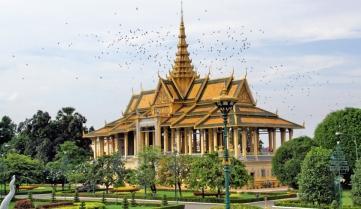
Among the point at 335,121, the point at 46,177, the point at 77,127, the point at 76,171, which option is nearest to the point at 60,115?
the point at 77,127

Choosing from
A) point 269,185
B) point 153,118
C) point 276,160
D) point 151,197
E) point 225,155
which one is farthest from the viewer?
point 153,118

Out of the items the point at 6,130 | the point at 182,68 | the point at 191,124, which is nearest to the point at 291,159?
the point at 191,124

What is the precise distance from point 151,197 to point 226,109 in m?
29.3

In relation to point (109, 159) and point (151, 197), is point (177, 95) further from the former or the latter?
point (151, 197)

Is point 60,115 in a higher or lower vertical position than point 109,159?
higher

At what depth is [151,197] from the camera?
4631 cm

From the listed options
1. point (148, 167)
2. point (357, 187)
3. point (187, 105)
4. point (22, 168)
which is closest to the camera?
point (357, 187)

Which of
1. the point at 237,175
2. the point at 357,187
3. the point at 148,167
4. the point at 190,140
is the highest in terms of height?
the point at 190,140

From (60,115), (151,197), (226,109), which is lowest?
(151,197)

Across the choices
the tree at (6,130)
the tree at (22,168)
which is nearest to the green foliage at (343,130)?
the tree at (22,168)

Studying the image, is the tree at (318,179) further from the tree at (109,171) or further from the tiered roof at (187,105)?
the tree at (109,171)

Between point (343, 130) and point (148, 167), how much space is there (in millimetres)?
16684

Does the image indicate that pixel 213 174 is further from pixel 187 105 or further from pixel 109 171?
pixel 187 105

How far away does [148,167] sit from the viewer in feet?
165
